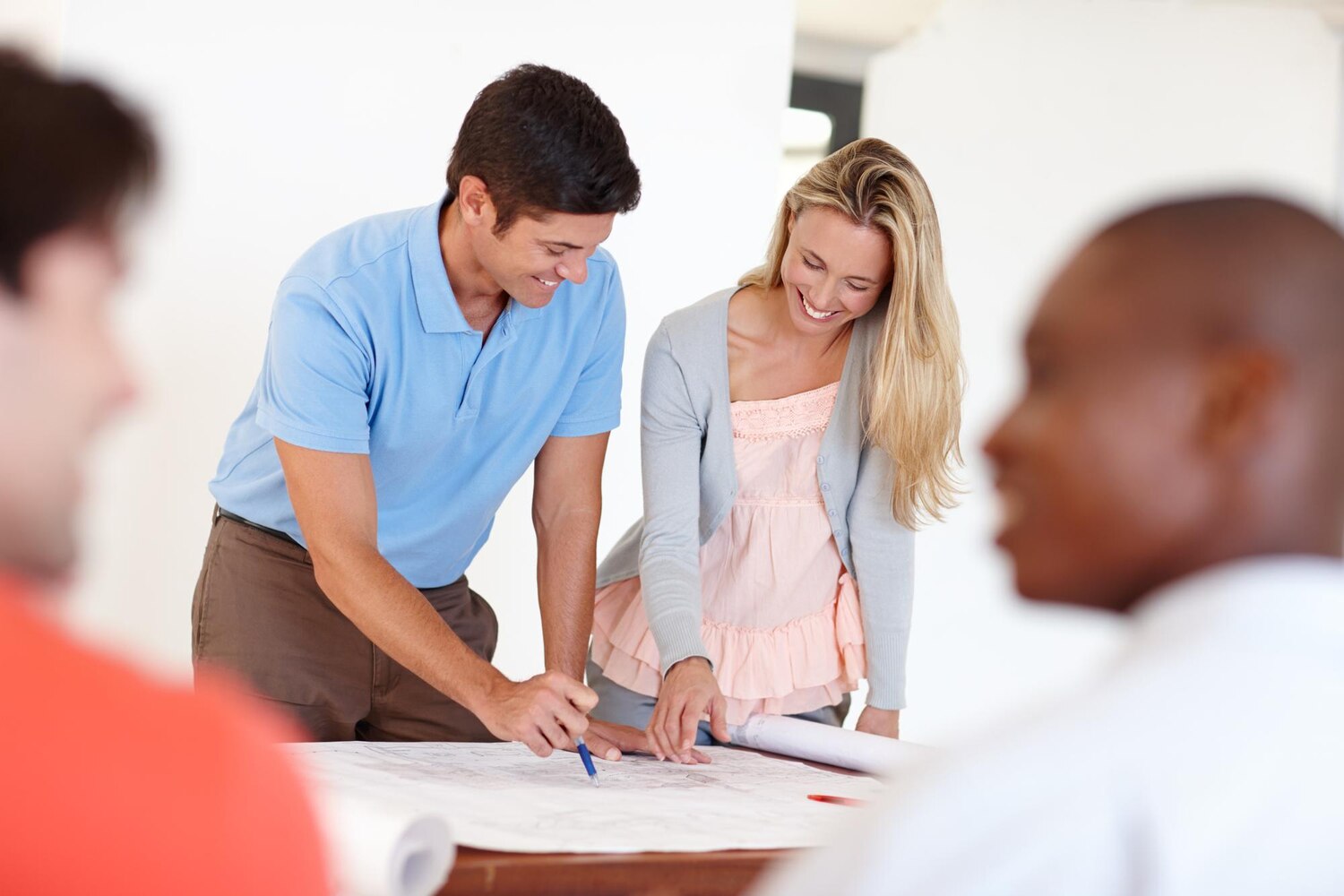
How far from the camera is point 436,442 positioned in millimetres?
1999

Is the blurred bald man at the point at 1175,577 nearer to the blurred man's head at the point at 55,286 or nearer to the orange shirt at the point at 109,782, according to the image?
the orange shirt at the point at 109,782

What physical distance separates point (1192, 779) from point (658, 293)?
111 inches

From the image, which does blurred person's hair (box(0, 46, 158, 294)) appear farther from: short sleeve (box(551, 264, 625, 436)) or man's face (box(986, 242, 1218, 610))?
short sleeve (box(551, 264, 625, 436))

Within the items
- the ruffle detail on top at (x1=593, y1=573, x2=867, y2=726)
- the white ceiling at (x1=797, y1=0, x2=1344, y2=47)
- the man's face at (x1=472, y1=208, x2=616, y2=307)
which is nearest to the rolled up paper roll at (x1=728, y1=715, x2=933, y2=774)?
the ruffle detail on top at (x1=593, y1=573, x2=867, y2=726)

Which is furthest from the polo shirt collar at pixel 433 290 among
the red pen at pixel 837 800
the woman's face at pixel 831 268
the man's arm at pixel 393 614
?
the red pen at pixel 837 800

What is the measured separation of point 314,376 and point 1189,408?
4.49ft

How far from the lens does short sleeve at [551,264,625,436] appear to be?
7.01ft

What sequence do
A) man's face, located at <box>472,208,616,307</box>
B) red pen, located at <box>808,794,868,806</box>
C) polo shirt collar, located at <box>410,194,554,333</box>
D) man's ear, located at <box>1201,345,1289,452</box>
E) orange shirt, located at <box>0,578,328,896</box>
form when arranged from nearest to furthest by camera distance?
1. orange shirt, located at <box>0,578,328,896</box>
2. man's ear, located at <box>1201,345,1289,452</box>
3. red pen, located at <box>808,794,868,806</box>
4. man's face, located at <box>472,208,616,307</box>
5. polo shirt collar, located at <box>410,194,554,333</box>

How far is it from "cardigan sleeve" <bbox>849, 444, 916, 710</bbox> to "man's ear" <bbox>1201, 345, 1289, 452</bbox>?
1.44m

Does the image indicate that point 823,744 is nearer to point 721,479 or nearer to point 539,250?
point 721,479

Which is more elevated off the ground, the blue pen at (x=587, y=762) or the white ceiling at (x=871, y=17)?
the white ceiling at (x=871, y=17)

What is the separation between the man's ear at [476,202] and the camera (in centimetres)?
186

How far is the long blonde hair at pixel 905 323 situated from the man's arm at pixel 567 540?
44 cm

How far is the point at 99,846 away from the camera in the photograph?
0.51 m
